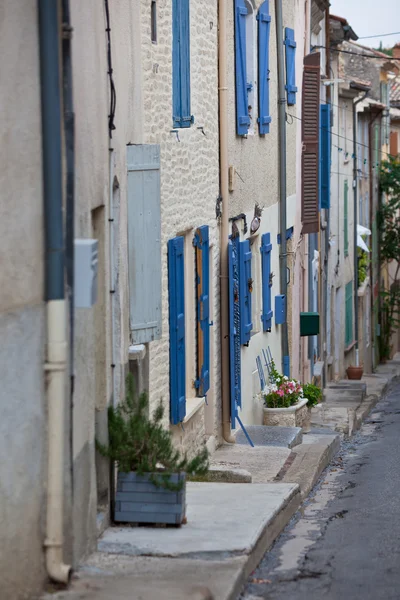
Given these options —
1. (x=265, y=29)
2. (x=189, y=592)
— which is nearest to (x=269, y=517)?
(x=189, y=592)

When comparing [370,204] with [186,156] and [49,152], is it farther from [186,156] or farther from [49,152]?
[49,152]

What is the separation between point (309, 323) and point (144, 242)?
11.1 m

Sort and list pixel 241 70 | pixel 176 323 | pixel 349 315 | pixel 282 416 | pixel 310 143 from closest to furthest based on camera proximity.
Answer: pixel 176 323 < pixel 241 70 < pixel 282 416 < pixel 310 143 < pixel 349 315

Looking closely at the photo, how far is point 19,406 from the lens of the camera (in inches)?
235

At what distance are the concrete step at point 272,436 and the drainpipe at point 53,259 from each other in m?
7.46

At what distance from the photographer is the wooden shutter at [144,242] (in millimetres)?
8445

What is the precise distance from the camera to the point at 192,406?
1124cm

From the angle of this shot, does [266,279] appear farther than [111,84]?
Yes

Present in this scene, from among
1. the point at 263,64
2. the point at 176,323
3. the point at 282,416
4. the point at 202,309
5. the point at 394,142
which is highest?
the point at 394,142

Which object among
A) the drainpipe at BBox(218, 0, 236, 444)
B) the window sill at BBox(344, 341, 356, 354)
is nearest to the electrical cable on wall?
the drainpipe at BBox(218, 0, 236, 444)

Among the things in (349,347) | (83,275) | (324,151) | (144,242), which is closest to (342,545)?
(144,242)

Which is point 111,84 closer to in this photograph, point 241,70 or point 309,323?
point 241,70

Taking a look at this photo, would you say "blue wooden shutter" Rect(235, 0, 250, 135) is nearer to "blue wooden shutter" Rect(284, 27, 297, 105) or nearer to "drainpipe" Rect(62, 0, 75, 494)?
"blue wooden shutter" Rect(284, 27, 297, 105)

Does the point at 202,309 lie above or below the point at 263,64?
below
